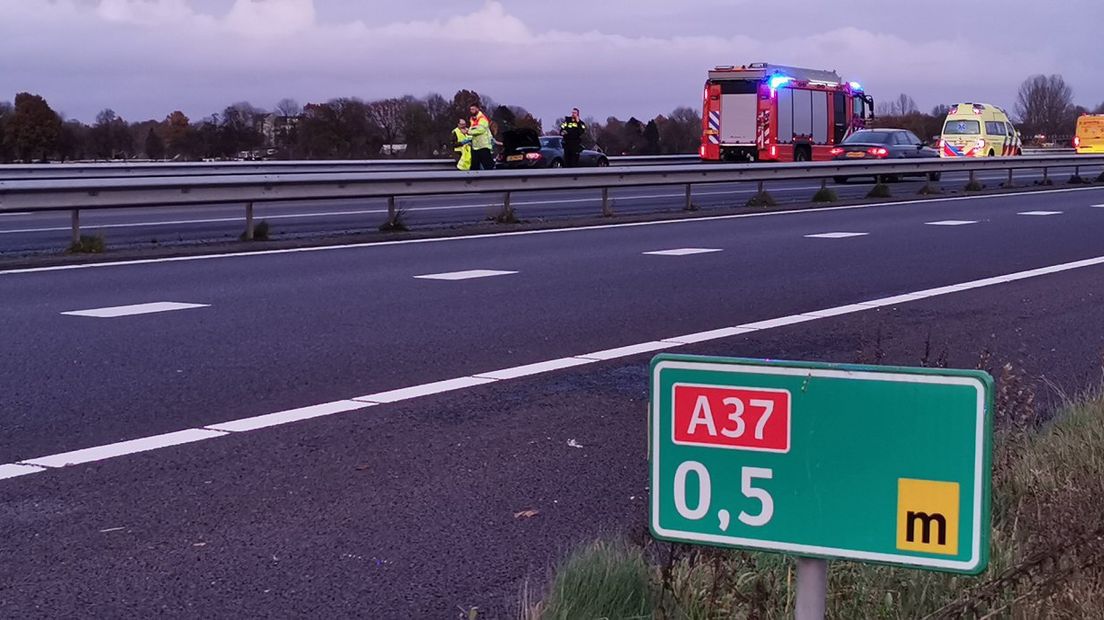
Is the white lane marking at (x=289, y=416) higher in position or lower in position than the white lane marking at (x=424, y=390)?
higher

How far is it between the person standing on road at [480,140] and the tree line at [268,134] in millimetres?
12412

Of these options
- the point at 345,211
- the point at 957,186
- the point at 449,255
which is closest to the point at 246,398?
the point at 449,255

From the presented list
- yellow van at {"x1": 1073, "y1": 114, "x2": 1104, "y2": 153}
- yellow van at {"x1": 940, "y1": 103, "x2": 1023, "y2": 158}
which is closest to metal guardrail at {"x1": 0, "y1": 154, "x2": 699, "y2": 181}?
yellow van at {"x1": 940, "y1": 103, "x2": 1023, "y2": 158}

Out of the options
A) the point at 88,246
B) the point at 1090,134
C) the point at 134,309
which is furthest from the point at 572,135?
the point at 1090,134

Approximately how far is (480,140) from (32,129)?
13442 mm

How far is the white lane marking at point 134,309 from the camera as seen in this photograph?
422 inches

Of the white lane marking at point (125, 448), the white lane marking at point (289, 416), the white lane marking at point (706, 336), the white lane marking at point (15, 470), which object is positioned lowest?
the white lane marking at point (706, 336)

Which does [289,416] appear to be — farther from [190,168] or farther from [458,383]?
[190,168]

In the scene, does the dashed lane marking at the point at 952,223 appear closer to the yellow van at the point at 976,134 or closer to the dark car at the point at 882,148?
the dark car at the point at 882,148

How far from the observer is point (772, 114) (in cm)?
4319

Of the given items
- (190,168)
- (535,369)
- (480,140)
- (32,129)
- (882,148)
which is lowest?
(535,369)

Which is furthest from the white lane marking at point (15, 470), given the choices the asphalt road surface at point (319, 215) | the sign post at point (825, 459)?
the asphalt road surface at point (319, 215)

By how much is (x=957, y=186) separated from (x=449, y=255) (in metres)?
22.5

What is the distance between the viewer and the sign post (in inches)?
94.4
